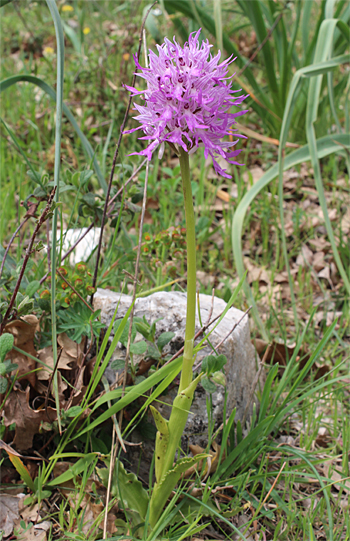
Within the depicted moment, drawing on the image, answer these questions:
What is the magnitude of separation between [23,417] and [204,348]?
0.51 meters

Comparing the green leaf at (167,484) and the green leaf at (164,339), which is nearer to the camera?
Answer: the green leaf at (167,484)

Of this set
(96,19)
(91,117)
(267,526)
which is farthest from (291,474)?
(96,19)

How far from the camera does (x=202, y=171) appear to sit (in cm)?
214

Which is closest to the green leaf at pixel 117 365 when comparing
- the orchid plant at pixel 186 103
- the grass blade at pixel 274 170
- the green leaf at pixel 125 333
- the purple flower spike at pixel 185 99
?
the green leaf at pixel 125 333

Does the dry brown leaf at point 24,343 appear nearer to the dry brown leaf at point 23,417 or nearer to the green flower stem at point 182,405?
the dry brown leaf at point 23,417

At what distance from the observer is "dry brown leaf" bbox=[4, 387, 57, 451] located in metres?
1.08

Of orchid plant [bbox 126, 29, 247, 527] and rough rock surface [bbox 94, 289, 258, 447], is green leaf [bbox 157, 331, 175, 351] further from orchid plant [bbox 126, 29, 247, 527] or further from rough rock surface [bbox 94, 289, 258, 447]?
orchid plant [bbox 126, 29, 247, 527]

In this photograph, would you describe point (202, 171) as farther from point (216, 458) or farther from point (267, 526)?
point (267, 526)

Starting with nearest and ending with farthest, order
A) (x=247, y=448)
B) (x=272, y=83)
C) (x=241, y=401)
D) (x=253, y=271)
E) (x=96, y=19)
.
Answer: (x=247, y=448), (x=241, y=401), (x=253, y=271), (x=272, y=83), (x=96, y=19)

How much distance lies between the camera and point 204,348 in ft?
3.96

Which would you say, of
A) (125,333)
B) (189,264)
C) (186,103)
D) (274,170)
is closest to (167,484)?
(125,333)

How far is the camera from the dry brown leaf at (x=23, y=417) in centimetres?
108

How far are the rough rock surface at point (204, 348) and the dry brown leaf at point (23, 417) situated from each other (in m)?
0.20

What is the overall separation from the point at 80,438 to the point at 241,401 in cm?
48
